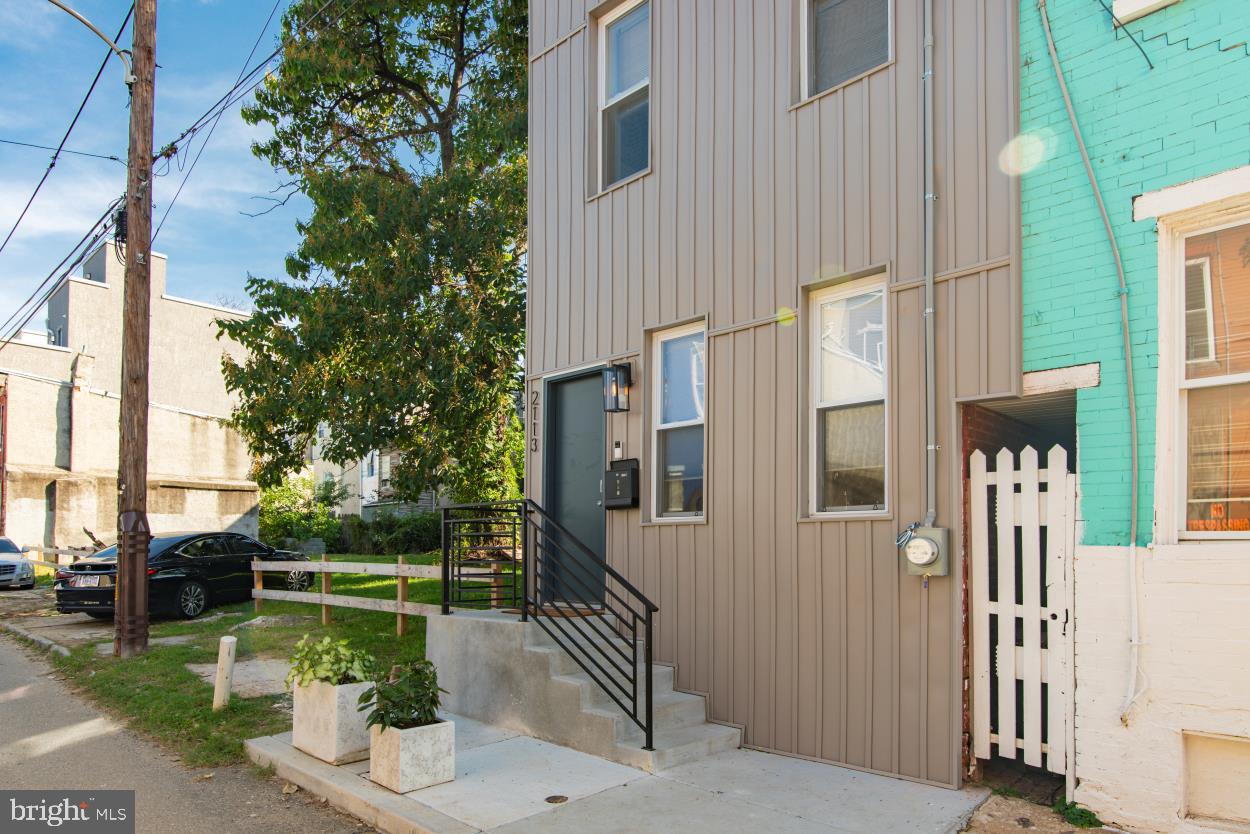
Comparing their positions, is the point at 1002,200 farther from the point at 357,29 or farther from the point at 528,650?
the point at 357,29

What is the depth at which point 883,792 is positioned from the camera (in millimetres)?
5461

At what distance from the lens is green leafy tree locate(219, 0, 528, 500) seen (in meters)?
13.0

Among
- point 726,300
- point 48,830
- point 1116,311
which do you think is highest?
point 726,300

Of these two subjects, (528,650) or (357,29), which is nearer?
(528,650)

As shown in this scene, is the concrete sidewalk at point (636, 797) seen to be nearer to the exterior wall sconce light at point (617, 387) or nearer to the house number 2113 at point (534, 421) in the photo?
the exterior wall sconce light at point (617, 387)

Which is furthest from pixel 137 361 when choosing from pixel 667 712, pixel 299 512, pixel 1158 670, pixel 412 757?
pixel 299 512

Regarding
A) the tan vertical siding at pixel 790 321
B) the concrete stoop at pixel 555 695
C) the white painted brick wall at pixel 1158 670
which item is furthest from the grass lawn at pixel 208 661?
the white painted brick wall at pixel 1158 670

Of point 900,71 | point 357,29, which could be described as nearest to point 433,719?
point 900,71

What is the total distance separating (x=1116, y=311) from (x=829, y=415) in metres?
2.06

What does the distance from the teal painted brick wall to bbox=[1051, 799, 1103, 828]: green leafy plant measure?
1443 millimetres

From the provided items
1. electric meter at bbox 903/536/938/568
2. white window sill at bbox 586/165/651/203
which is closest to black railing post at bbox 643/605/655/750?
electric meter at bbox 903/536/938/568

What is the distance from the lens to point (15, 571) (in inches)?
823

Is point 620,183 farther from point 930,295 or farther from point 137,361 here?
point 137,361

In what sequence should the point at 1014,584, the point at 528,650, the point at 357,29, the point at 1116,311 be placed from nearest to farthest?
the point at 1116,311, the point at 1014,584, the point at 528,650, the point at 357,29
